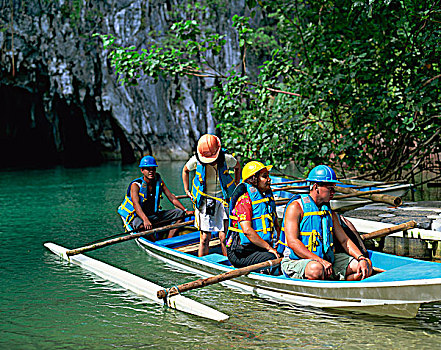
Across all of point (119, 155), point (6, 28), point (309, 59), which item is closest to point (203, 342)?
point (309, 59)

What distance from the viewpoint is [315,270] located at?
471cm

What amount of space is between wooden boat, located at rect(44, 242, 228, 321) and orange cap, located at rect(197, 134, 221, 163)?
5.34ft

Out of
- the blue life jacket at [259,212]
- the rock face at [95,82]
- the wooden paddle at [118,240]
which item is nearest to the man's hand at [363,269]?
the blue life jacket at [259,212]

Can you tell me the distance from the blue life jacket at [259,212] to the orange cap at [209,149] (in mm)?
957

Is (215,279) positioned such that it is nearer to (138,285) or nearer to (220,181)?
(138,285)

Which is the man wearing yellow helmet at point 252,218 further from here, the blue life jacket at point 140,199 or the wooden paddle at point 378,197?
the wooden paddle at point 378,197

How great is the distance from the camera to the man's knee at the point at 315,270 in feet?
15.4

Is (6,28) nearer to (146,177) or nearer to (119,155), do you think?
(119,155)

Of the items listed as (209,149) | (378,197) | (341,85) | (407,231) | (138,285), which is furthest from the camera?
(341,85)

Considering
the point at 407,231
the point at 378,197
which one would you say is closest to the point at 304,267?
the point at 407,231

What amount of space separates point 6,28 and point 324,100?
20560mm

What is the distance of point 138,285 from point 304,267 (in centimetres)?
196

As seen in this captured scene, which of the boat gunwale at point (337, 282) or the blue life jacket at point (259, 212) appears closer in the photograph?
the boat gunwale at point (337, 282)

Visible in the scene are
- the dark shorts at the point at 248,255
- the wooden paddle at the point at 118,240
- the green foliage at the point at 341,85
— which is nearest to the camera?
the dark shorts at the point at 248,255
